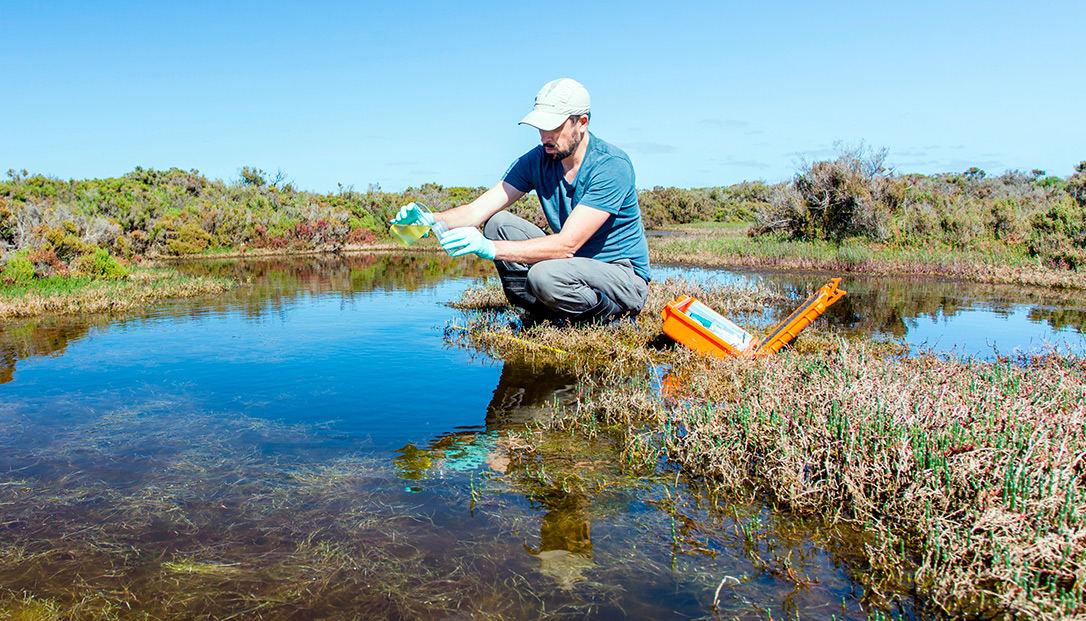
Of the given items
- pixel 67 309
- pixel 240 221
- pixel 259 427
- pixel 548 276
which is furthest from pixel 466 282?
pixel 240 221

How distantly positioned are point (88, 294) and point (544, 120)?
8.55 m

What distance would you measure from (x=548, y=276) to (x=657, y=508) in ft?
9.85

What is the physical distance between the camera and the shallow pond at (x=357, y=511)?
7.96ft

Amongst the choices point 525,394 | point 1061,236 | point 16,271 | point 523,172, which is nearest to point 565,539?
point 525,394

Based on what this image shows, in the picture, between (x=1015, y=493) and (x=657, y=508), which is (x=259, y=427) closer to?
(x=657, y=508)

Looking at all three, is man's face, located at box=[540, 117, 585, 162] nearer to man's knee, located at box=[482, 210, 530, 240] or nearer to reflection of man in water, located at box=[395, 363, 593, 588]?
man's knee, located at box=[482, 210, 530, 240]

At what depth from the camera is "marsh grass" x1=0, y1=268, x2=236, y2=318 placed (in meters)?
9.54

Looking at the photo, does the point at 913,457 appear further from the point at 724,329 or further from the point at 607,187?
the point at 607,187

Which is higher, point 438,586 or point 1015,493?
point 1015,493

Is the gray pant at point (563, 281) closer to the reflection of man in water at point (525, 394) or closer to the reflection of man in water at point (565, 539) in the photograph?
the reflection of man in water at point (525, 394)

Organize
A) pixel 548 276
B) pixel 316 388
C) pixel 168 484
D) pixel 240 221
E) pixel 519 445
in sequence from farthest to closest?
pixel 240 221 → pixel 548 276 → pixel 316 388 → pixel 519 445 → pixel 168 484

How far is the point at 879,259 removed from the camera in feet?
57.6

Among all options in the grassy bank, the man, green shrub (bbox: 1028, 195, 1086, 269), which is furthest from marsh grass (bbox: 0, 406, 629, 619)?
green shrub (bbox: 1028, 195, 1086, 269)

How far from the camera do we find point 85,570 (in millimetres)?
2564
